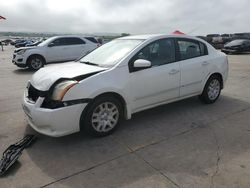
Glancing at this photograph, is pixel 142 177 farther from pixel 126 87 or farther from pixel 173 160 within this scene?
pixel 126 87

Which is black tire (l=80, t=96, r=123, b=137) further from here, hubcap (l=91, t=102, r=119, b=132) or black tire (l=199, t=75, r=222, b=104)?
black tire (l=199, t=75, r=222, b=104)

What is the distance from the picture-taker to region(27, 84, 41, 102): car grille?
4.06 metres

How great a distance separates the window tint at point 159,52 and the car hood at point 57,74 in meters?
0.80

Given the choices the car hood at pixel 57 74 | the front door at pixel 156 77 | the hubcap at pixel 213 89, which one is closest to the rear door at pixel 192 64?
the front door at pixel 156 77

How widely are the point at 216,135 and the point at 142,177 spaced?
1.74 meters

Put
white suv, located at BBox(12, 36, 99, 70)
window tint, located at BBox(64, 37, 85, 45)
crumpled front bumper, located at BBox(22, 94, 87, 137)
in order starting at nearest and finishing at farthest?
crumpled front bumper, located at BBox(22, 94, 87, 137) → white suv, located at BBox(12, 36, 99, 70) → window tint, located at BBox(64, 37, 85, 45)

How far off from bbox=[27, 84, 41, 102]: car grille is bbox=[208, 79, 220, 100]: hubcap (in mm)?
3668

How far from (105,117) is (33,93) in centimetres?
119

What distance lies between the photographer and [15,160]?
3578mm

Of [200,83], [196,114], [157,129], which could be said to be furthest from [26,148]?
[200,83]

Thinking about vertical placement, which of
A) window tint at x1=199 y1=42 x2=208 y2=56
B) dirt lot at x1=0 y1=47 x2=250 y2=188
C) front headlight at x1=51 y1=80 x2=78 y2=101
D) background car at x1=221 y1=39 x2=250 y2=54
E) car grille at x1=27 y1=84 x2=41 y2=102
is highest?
window tint at x1=199 y1=42 x2=208 y2=56

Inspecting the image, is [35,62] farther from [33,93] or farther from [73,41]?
[33,93]

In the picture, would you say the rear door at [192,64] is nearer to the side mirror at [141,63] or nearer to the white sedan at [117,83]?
the white sedan at [117,83]

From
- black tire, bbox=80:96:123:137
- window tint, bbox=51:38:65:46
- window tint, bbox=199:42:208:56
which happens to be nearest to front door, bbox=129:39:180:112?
black tire, bbox=80:96:123:137
